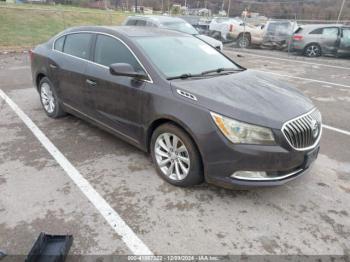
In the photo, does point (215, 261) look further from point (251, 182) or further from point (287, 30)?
point (287, 30)

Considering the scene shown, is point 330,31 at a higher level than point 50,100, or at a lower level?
higher

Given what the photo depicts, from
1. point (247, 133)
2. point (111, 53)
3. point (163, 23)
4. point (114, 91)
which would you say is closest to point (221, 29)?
point (163, 23)

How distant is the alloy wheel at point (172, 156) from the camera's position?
3230mm

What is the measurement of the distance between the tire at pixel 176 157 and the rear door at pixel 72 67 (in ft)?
5.25

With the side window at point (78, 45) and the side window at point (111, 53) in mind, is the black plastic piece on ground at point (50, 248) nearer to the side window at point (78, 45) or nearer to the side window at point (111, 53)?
the side window at point (111, 53)

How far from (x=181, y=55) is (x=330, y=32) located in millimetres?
12588

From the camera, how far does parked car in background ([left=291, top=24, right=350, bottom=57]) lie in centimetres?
1355

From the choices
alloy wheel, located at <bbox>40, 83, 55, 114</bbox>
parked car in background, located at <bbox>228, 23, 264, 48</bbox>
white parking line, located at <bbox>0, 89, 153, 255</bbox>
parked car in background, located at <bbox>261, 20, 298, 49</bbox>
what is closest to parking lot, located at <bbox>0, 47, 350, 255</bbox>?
white parking line, located at <bbox>0, 89, 153, 255</bbox>

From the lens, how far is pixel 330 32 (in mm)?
13734

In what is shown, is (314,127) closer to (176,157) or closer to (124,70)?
(176,157)

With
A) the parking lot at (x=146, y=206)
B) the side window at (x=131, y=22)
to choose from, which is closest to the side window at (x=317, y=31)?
the side window at (x=131, y=22)

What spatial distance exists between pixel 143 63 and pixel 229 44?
51.0 feet

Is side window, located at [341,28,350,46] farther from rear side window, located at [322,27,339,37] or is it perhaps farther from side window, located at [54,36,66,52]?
side window, located at [54,36,66,52]

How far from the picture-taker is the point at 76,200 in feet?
10.3
